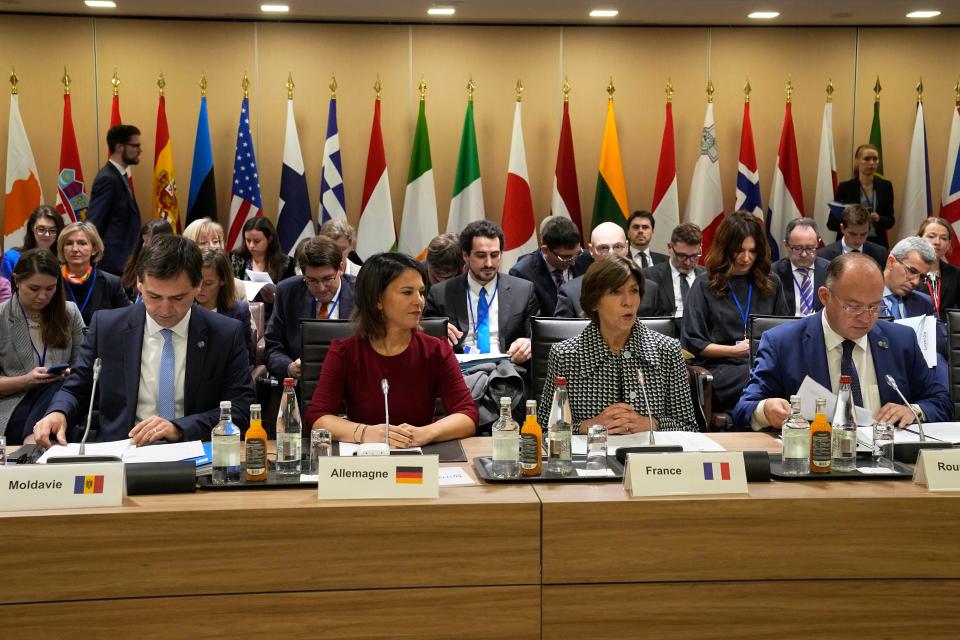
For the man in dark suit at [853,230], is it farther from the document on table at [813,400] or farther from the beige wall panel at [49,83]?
the beige wall panel at [49,83]

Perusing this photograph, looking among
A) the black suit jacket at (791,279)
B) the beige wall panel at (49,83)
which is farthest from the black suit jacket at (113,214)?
the black suit jacket at (791,279)

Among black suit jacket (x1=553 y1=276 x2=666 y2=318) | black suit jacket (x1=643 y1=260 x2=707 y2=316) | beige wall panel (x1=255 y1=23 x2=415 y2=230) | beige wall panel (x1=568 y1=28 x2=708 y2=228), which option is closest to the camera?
black suit jacket (x1=553 y1=276 x2=666 y2=318)

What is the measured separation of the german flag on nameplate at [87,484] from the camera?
85.4 inches

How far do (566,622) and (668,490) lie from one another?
15.3 inches

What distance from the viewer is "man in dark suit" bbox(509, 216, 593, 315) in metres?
5.71

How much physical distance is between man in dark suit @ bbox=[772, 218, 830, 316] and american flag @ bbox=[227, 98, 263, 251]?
3.93 meters

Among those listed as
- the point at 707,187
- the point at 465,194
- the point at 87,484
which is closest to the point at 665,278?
the point at 707,187

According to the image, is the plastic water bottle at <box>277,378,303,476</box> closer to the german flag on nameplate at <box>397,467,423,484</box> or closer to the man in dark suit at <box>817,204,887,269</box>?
the german flag on nameplate at <box>397,467,423,484</box>

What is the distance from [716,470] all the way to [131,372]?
1877mm

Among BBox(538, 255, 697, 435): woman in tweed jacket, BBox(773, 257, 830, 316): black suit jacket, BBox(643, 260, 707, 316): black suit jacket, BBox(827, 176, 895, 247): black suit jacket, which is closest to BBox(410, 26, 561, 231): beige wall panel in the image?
BBox(643, 260, 707, 316): black suit jacket

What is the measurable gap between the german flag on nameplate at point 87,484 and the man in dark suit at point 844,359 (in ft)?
6.41

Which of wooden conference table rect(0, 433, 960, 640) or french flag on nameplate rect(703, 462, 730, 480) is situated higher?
french flag on nameplate rect(703, 462, 730, 480)

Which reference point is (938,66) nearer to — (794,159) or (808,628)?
(794,159)

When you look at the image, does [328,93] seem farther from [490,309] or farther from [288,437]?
[288,437]
